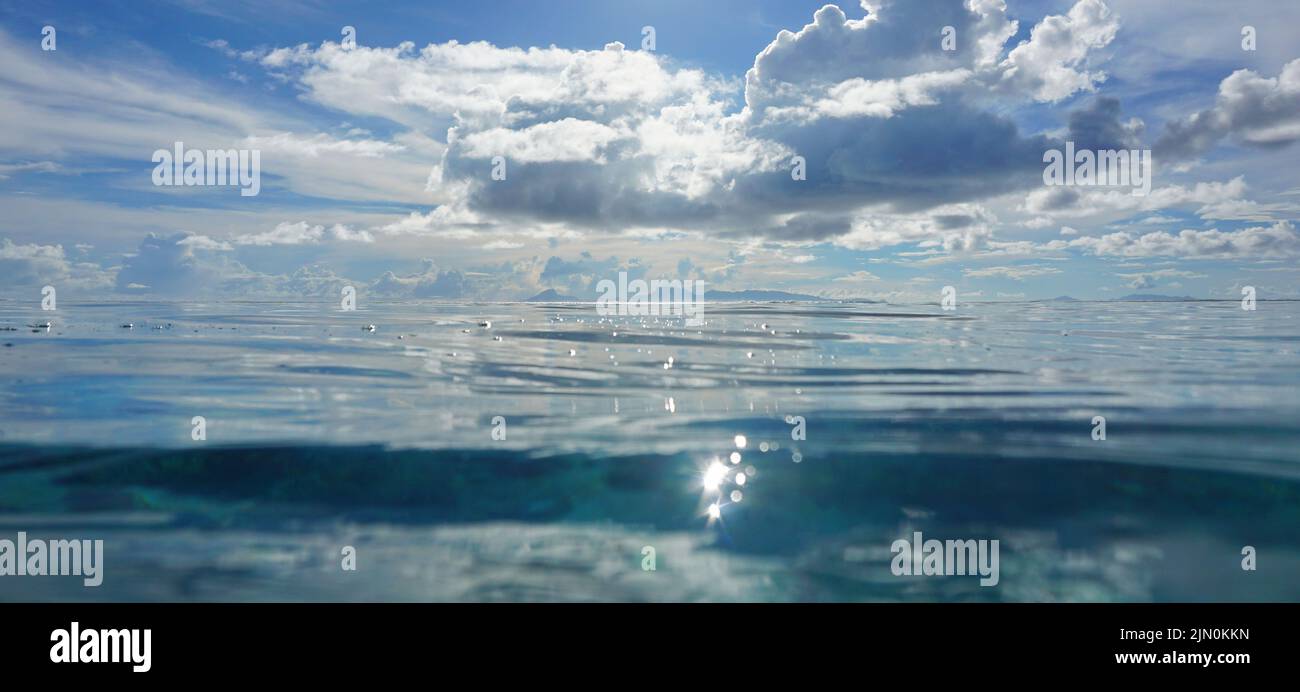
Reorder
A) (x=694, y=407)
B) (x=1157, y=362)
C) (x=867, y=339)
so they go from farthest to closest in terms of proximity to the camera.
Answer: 1. (x=867, y=339)
2. (x=1157, y=362)
3. (x=694, y=407)

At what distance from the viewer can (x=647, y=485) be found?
10828 mm

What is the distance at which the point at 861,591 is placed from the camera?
25.6 ft

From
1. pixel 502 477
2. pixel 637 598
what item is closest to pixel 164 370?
pixel 502 477

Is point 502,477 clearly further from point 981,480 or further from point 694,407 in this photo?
point 981,480

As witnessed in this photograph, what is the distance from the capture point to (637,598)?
24.8ft

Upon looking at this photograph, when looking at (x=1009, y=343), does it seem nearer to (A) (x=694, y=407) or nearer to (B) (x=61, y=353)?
(A) (x=694, y=407)

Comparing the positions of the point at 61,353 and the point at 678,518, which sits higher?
the point at 61,353

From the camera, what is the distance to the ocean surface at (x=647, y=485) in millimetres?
7996

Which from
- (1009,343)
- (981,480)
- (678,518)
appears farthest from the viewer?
(1009,343)

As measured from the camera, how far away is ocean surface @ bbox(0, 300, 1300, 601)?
26.2ft

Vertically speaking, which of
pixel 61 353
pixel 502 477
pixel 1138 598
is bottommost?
pixel 1138 598

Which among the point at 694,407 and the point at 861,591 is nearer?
the point at 861,591

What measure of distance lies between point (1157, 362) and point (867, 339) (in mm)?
13775
